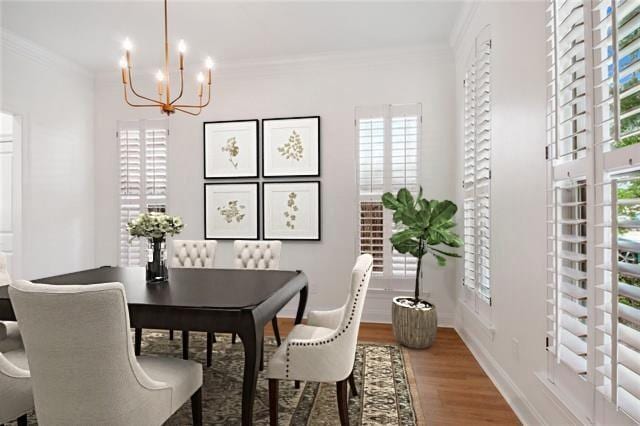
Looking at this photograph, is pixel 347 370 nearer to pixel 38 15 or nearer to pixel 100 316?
pixel 100 316

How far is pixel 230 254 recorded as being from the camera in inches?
178

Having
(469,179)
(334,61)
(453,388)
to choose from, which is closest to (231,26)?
(334,61)

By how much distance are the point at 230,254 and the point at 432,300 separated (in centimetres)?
256

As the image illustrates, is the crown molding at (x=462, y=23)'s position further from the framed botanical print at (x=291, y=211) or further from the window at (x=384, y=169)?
the framed botanical print at (x=291, y=211)

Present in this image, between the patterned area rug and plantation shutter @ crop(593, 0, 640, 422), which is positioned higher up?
plantation shutter @ crop(593, 0, 640, 422)

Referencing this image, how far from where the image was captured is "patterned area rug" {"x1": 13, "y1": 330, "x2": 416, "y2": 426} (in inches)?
84.7

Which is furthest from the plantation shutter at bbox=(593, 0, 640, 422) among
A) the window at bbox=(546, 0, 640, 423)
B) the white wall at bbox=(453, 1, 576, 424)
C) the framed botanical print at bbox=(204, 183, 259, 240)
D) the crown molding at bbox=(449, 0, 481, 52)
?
the framed botanical print at bbox=(204, 183, 259, 240)

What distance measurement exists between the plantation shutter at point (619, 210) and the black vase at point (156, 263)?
8.19 ft

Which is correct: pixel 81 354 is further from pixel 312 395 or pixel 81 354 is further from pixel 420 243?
pixel 420 243

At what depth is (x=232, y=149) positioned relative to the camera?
4.49m

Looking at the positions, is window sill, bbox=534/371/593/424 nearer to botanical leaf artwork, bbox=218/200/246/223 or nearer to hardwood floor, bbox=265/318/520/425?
hardwood floor, bbox=265/318/520/425

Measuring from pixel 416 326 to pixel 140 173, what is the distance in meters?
4.01

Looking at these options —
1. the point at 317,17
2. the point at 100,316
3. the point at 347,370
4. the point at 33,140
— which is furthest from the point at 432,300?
the point at 33,140

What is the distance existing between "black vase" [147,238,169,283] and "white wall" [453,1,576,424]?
7.92 ft
